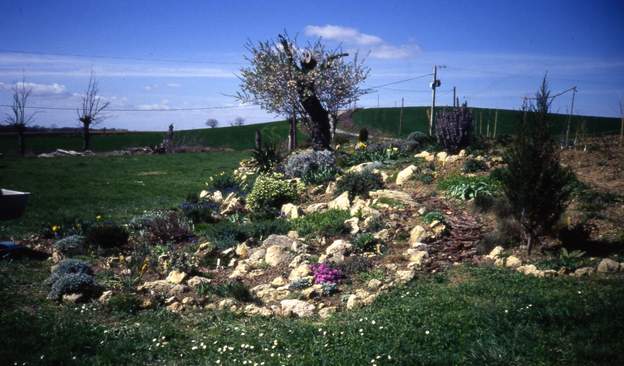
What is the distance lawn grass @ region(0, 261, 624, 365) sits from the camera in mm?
4469

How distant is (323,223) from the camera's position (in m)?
10.3

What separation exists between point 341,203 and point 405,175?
7.77 ft

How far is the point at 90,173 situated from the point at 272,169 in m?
10.4

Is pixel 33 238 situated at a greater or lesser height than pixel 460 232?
lesser

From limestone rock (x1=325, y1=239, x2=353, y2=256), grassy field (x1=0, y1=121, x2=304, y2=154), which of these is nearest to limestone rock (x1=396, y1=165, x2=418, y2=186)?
limestone rock (x1=325, y1=239, x2=353, y2=256)

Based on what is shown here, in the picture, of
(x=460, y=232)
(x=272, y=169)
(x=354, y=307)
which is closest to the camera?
(x=354, y=307)

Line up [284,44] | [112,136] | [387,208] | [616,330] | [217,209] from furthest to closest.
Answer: [112,136] → [284,44] → [217,209] → [387,208] → [616,330]

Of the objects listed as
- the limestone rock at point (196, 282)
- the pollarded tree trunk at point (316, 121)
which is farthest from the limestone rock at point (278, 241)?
A: the pollarded tree trunk at point (316, 121)

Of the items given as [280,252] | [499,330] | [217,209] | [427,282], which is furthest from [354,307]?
[217,209]

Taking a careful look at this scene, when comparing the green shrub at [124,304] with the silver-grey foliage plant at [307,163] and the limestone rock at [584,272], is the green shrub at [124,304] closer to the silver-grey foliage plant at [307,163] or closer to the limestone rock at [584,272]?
the limestone rock at [584,272]

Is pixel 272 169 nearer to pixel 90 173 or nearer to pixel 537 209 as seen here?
pixel 90 173

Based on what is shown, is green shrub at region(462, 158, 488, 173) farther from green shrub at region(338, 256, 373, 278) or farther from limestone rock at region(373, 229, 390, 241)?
green shrub at region(338, 256, 373, 278)

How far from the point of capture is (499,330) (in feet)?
15.8

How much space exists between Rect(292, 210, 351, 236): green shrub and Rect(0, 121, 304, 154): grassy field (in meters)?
32.0
